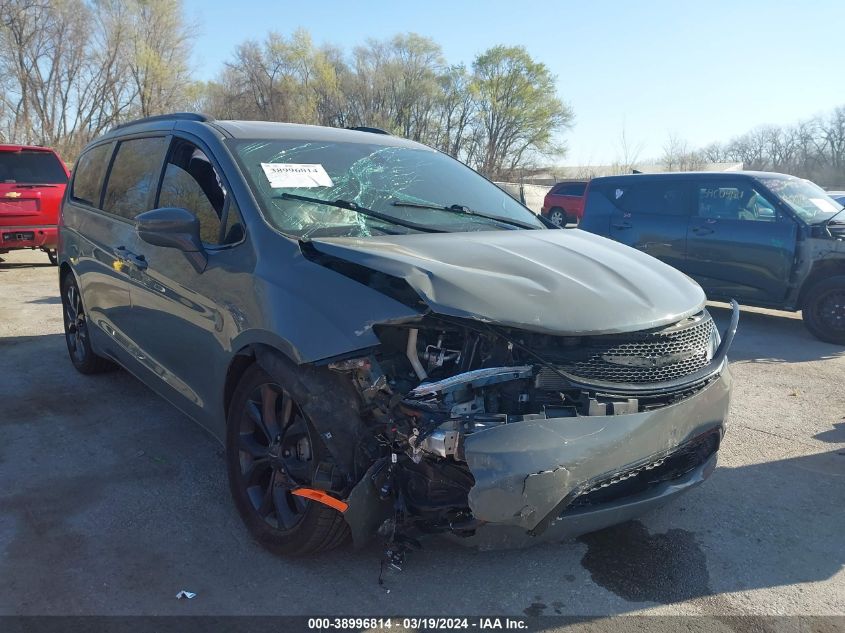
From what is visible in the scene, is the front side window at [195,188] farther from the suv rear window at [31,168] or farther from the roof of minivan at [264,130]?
the suv rear window at [31,168]

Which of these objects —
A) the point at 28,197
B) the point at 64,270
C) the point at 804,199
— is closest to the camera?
the point at 64,270

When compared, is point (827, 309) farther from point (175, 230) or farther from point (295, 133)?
point (175, 230)

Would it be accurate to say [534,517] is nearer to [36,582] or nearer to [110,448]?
[36,582]

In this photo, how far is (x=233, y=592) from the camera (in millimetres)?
2645

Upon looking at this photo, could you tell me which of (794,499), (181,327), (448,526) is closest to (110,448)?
(181,327)

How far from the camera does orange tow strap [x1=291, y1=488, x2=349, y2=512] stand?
2.44 m

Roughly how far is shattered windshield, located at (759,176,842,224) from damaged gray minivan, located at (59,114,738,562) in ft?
16.8

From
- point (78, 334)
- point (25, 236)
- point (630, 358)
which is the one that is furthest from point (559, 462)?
point (25, 236)

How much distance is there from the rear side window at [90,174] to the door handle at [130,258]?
0.83 m

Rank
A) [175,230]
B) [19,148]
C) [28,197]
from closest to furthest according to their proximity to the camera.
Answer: [175,230] < [28,197] < [19,148]

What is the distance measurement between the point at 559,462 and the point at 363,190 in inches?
74.9

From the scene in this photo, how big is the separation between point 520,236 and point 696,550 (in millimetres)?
1708

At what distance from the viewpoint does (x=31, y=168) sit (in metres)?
11.0

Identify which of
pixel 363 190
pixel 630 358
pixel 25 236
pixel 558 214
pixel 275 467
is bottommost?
pixel 558 214
